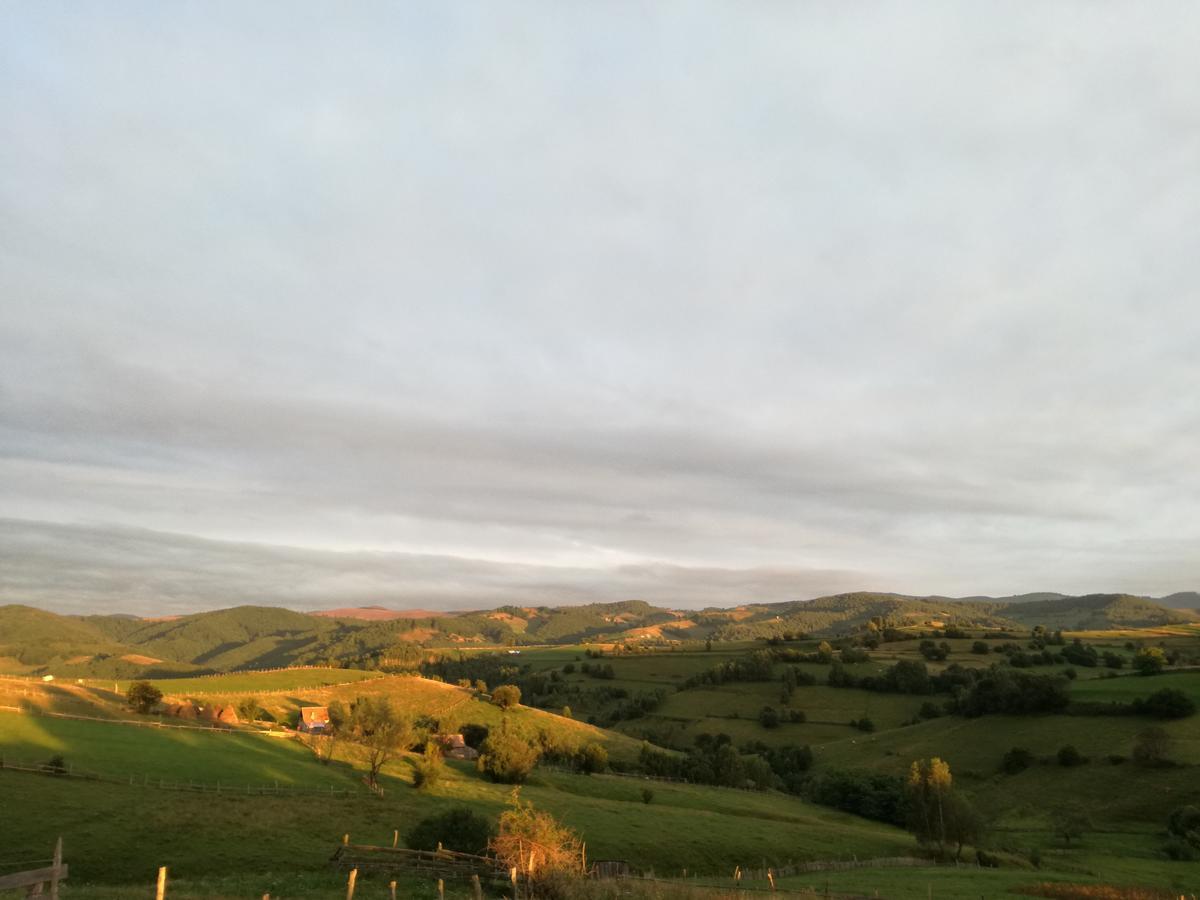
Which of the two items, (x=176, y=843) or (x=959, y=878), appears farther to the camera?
(x=959, y=878)

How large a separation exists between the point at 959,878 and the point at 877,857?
45.5ft

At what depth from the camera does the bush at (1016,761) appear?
320 feet

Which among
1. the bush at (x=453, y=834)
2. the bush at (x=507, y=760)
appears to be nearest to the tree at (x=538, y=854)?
the bush at (x=453, y=834)

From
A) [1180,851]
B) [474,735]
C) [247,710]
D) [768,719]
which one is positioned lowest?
[768,719]

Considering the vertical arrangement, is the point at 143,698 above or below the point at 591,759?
above

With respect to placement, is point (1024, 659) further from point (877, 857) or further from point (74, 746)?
point (74, 746)

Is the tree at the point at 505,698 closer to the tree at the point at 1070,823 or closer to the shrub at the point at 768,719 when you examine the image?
the shrub at the point at 768,719

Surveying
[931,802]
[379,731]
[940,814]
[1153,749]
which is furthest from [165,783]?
[1153,749]

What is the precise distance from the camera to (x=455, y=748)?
9462 centimetres

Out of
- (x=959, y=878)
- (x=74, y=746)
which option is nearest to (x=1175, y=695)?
(x=959, y=878)

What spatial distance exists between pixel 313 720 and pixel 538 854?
79826 mm

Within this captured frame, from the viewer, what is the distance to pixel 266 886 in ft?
111

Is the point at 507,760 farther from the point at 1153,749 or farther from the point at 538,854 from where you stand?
the point at 1153,749

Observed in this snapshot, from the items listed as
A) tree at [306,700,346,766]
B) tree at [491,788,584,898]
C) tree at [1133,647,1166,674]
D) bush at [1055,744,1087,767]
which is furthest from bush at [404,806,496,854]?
tree at [1133,647,1166,674]
